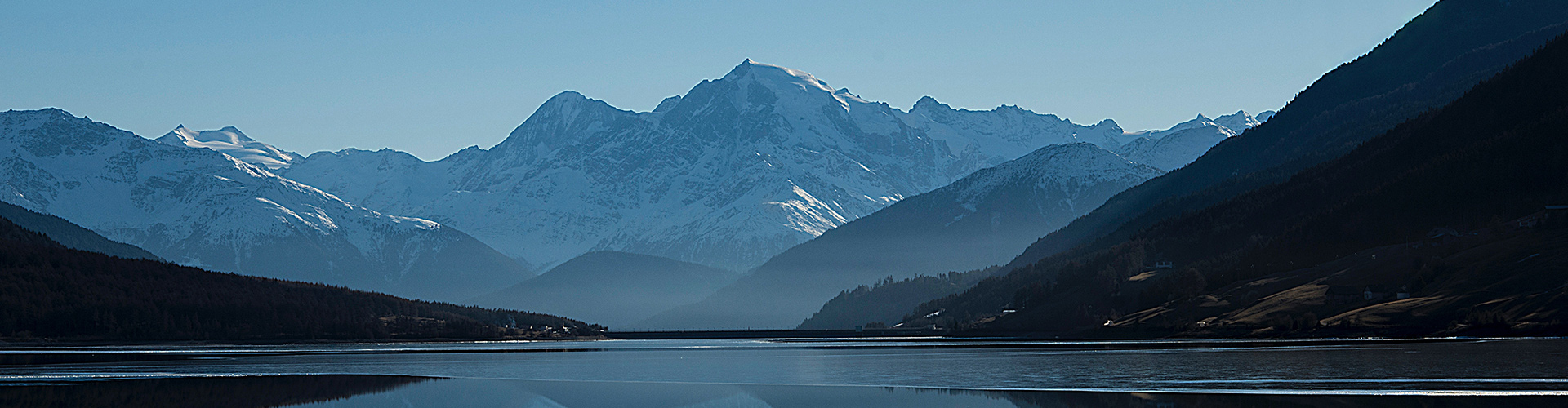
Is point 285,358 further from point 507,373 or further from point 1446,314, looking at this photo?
point 1446,314

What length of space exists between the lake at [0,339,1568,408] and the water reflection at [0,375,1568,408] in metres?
0.20

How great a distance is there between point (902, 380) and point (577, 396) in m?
28.1

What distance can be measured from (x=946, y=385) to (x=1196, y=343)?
297ft

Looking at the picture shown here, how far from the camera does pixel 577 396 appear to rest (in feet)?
334

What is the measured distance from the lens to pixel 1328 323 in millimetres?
192875

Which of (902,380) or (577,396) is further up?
(577,396)

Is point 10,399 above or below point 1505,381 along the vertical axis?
above

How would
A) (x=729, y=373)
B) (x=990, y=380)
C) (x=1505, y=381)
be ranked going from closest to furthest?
(x=1505, y=381)
(x=990, y=380)
(x=729, y=373)

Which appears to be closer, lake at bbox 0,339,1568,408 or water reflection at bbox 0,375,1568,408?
water reflection at bbox 0,375,1568,408

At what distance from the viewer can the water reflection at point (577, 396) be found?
8231 centimetres

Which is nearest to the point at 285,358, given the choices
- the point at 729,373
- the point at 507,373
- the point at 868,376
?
the point at 507,373

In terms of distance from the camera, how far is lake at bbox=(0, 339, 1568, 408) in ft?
287

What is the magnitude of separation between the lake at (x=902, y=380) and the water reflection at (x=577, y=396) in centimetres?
20

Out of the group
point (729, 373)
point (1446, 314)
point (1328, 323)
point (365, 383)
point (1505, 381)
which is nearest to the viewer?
point (1505, 381)
